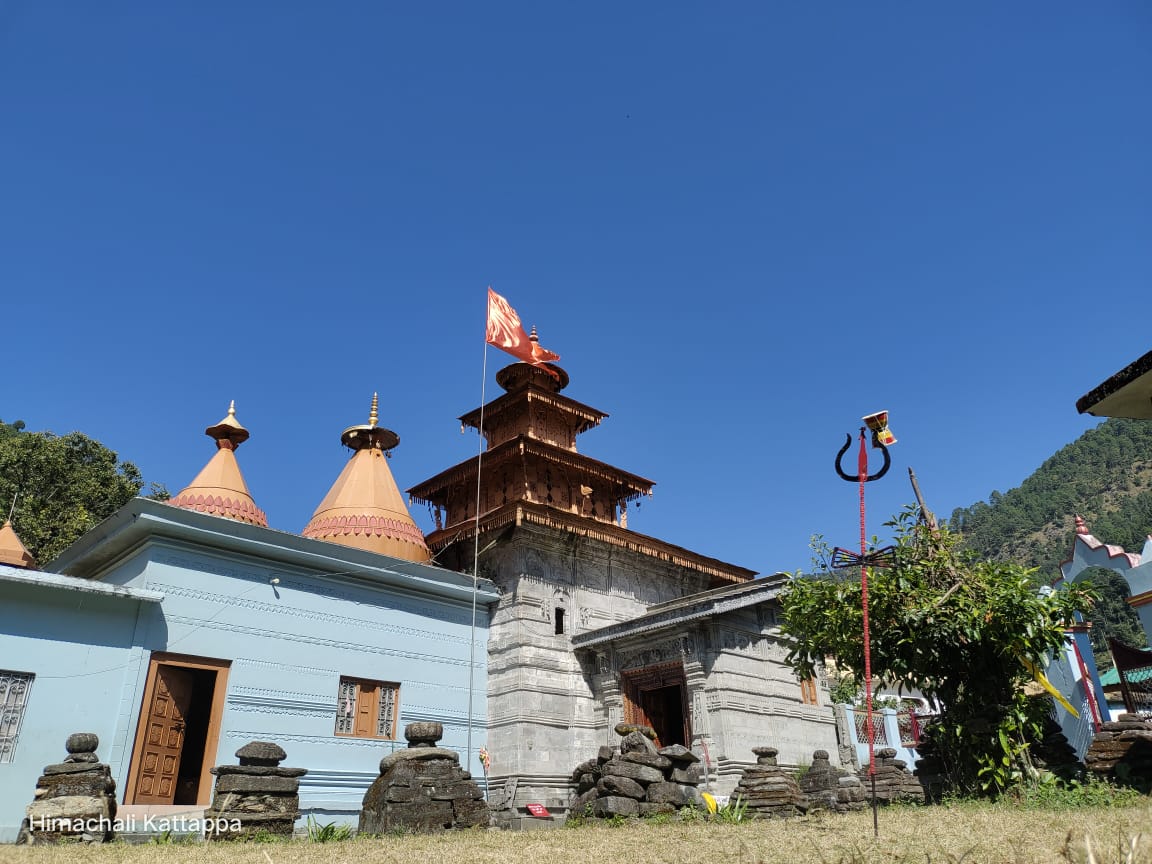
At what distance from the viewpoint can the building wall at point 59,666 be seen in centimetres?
1152

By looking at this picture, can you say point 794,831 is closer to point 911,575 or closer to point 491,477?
point 911,575

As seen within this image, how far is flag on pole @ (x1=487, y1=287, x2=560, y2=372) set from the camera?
2114 centimetres

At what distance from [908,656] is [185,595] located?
11882 millimetres

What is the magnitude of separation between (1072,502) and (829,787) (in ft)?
325

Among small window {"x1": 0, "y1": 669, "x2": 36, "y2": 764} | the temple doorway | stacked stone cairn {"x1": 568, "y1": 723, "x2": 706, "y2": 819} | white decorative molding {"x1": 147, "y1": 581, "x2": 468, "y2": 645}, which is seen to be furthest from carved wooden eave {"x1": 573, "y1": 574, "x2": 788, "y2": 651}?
small window {"x1": 0, "y1": 669, "x2": 36, "y2": 764}

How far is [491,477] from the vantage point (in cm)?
2088

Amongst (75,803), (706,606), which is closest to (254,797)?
(75,803)

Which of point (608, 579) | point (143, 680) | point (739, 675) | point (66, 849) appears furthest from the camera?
point (608, 579)

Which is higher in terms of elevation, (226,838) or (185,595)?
(185,595)

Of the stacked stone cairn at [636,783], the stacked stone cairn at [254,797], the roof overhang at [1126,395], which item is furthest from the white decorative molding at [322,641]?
the roof overhang at [1126,395]

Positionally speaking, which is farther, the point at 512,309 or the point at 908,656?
the point at 512,309

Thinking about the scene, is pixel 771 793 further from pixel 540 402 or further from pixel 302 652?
pixel 540 402

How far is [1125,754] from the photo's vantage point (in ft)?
35.7

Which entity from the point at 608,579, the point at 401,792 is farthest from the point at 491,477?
the point at 401,792
